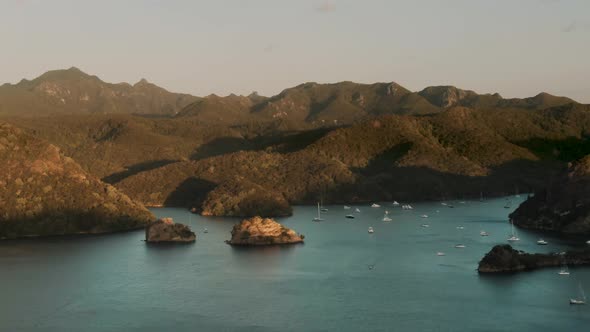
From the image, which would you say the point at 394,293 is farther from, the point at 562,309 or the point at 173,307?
the point at 173,307

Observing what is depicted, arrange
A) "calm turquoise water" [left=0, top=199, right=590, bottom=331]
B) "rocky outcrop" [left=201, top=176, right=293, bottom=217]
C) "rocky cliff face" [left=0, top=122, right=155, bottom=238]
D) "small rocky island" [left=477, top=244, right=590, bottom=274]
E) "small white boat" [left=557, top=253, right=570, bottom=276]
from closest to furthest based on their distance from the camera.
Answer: "calm turquoise water" [left=0, top=199, right=590, bottom=331] < "small white boat" [left=557, top=253, right=570, bottom=276] < "small rocky island" [left=477, top=244, right=590, bottom=274] < "rocky cliff face" [left=0, top=122, right=155, bottom=238] < "rocky outcrop" [left=201, top=176, right=293, bottom=217]

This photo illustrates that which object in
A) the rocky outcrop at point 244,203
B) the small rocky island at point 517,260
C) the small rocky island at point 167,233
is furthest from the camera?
the rocky outcrop at point 244,203

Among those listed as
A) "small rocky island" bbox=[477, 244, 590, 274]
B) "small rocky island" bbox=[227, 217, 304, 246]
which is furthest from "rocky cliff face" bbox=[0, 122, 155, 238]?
"small rocky island" bbox=[477, 244, 590, 274]

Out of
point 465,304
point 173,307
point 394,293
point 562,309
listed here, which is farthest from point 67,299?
point 562,309

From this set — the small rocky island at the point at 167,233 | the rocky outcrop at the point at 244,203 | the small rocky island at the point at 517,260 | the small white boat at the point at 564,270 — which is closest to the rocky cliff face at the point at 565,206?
the small rocky island at the point at 517,260

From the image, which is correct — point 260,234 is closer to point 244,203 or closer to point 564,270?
point 564,270

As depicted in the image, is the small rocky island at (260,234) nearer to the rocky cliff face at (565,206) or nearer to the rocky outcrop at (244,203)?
the rocky cliff face at (565,206)

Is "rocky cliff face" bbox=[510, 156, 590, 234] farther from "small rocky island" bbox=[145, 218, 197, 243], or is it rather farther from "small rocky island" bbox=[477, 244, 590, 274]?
"small rocky island" bbox=[145, 218, 197, 243]
